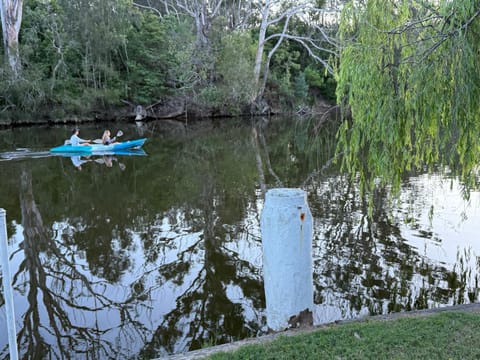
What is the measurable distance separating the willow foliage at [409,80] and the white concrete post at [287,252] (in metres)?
1.25

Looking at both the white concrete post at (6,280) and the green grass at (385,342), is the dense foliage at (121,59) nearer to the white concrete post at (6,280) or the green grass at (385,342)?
the white concrete post at (6,280)

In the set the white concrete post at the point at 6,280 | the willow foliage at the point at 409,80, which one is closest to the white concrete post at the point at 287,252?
the willow foliage at the point at 409,80

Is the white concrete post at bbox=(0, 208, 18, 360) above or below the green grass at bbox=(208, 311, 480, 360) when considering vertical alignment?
above

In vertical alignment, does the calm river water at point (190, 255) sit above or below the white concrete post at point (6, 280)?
below

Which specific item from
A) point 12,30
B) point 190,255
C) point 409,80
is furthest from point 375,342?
point 12,30

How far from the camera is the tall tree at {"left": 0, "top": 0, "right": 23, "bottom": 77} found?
88.4 ft

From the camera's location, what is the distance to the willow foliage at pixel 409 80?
371 cm

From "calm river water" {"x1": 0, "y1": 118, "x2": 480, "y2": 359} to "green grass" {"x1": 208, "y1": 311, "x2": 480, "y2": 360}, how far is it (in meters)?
1.45

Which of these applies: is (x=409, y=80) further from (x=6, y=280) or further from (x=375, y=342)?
(x=6, y=280)

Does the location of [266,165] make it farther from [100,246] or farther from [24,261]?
[24,261]

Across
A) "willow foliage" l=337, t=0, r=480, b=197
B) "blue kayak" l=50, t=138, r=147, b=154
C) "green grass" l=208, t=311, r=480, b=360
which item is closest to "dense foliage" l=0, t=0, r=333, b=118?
"blue kayak" l=50, t=138, r=147, b=154

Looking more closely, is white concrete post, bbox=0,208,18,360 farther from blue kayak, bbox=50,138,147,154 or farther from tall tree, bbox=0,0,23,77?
tall tree, bbox=0,0,23,77

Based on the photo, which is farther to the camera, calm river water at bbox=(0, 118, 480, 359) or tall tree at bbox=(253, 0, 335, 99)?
tall tree at bbox=(253, 0, 335, 99)

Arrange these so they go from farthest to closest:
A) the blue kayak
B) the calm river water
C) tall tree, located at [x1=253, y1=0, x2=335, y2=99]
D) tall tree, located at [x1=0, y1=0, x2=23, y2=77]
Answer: tall tree, located at [x1=253, y1=0, x2=335, y2=99], tall tree, located at [x1=0, y1=0, x2=23, y2=77], the blue kayak, the calm river water
